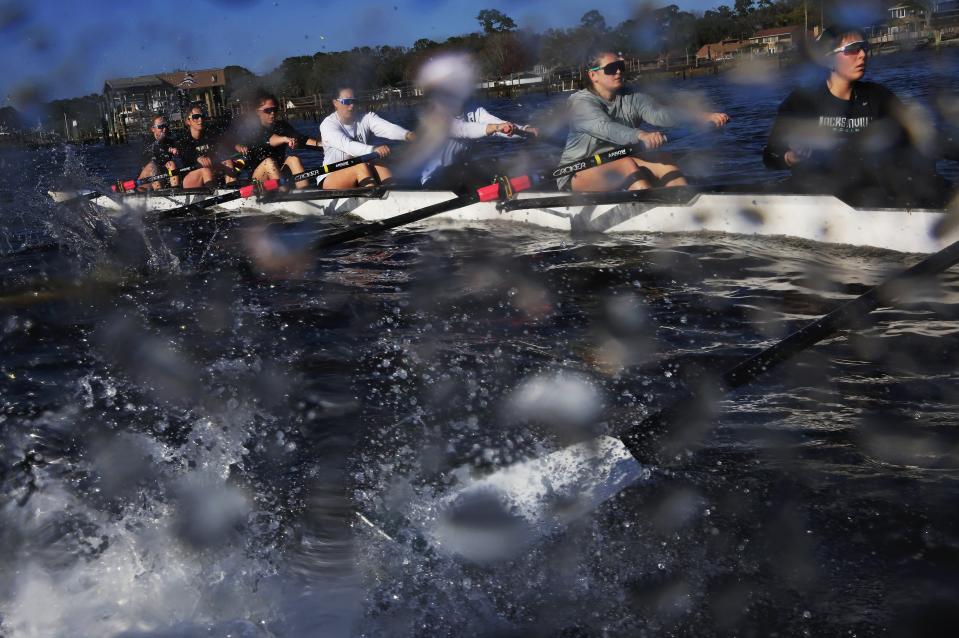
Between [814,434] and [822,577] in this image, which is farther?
[814,434]

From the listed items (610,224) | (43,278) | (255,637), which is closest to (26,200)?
(43,278)

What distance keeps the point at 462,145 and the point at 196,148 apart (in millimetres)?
5774

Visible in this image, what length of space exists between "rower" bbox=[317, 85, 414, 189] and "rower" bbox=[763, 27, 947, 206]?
14.2 ft

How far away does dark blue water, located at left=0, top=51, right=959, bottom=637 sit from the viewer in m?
2.21

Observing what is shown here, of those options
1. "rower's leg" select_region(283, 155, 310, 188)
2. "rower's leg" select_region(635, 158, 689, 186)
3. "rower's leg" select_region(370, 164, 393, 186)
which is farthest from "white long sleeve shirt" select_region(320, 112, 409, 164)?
"rower's leg" select_region(635, 158, 689, 186)

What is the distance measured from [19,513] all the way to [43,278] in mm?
4958

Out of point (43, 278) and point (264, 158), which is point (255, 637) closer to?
point (43, 278)

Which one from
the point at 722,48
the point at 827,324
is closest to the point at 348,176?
the point at 722,48

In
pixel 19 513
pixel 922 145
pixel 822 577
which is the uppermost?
pixel 922 145

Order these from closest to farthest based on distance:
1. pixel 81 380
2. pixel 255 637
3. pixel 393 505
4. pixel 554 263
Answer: pixel 255 637 → pixel 393 505 → pixel 81 380 → pixel 554 263

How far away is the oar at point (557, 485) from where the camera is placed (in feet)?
8.05

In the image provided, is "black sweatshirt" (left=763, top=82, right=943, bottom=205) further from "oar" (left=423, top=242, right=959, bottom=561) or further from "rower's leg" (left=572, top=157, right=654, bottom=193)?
"oar" (left=423, top=242, right=959, bottom=561)

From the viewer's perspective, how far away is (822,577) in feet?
7.26

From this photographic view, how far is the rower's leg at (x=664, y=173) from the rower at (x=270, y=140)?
505cm
